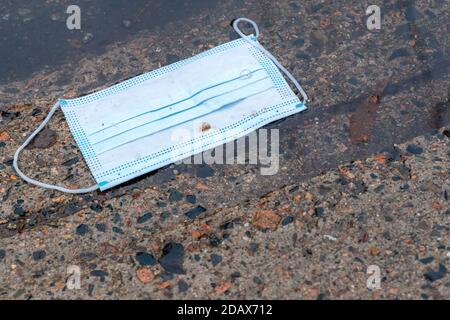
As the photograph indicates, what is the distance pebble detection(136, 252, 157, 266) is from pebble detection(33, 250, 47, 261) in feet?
1.16

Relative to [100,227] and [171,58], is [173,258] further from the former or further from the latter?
[171,58]

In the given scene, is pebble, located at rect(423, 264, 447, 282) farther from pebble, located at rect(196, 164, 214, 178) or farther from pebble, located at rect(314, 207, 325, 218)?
pebble, located at rect(196, 164, 214, 178)

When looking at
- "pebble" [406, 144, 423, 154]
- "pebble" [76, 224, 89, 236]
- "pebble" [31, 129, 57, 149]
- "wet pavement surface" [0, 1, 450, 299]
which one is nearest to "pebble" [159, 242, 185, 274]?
"wet pavement surface" [0, 1, 450, 299]

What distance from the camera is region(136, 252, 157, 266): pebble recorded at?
8.14 ft

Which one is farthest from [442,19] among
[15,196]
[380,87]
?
[15,196]

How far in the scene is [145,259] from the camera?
98.3 inches

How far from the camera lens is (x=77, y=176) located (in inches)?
110

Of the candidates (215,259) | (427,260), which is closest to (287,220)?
(215,259)

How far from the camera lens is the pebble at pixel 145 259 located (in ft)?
8.14

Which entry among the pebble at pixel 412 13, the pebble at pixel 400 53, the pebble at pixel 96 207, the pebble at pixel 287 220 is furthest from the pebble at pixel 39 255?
the pebble at pixel 412 13

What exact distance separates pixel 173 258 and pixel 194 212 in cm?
23

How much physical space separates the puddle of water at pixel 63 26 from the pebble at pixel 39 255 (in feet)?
3.43
